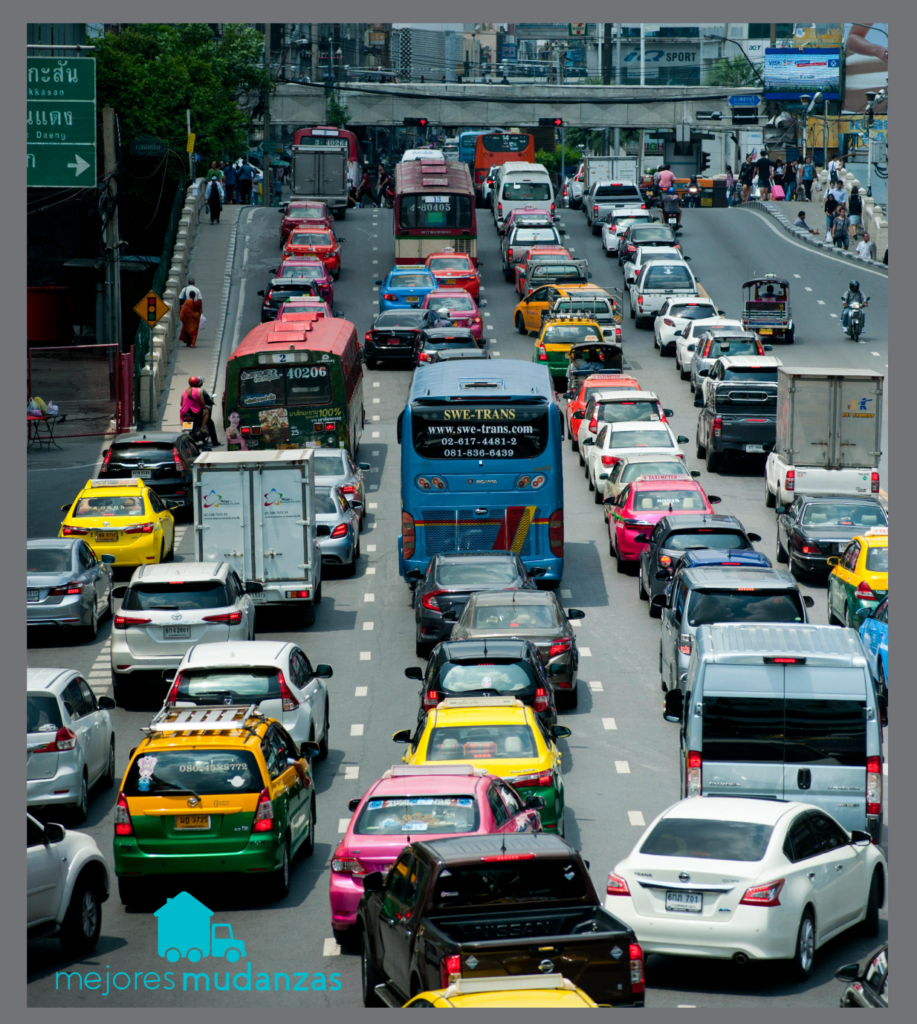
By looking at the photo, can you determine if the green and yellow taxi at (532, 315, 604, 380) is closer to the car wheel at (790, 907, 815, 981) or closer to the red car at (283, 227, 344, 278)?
the red car at (283, 227, 344, 278)

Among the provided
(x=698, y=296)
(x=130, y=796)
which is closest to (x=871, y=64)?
(x=698, y=296)

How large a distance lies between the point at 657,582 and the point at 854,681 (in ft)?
33.1

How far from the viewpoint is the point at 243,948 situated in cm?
Result: 1367

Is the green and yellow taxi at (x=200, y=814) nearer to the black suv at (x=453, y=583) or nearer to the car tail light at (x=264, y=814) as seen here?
the car tail light at (x=264, y=814)

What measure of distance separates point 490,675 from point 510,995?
32.1ft

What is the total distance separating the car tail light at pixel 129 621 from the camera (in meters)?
21.6

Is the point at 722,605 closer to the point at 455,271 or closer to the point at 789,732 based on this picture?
the point at 789,732

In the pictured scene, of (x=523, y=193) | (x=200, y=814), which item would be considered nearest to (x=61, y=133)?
(x=200, y=814)

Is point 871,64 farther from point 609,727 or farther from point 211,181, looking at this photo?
point 609,727

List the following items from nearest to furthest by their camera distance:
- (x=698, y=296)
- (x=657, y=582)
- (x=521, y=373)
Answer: (x=657, y=582) → (x=521, y=373) → (x=698, y=296)

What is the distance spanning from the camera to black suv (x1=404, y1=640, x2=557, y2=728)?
18688 millimetres

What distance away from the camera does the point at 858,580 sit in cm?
2300

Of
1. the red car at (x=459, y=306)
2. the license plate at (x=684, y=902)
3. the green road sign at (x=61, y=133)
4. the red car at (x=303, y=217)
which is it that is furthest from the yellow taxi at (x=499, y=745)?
the red car at (x=303, y=217)

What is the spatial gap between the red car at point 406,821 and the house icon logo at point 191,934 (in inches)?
38.4
